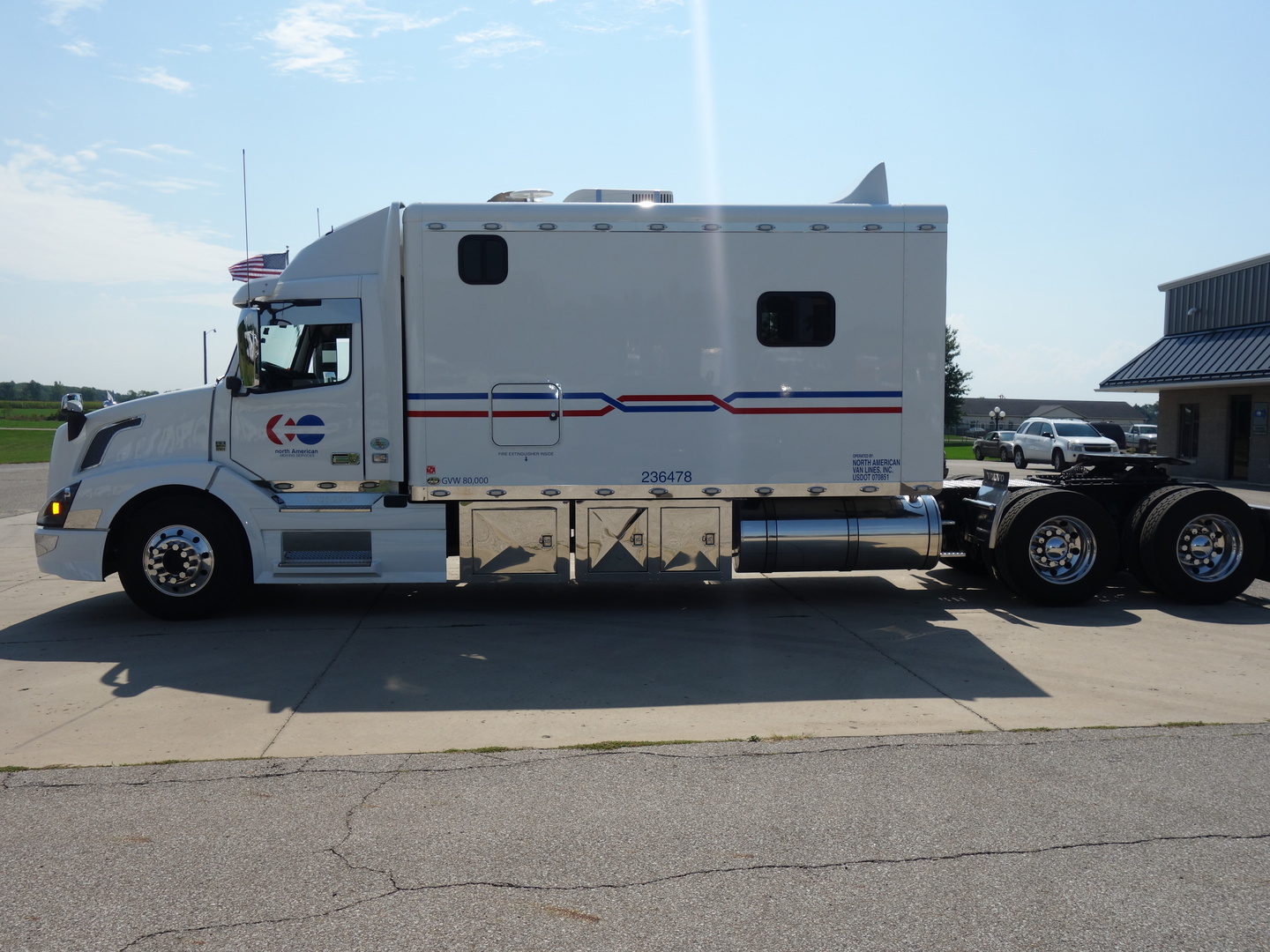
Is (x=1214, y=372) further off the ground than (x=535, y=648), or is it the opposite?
(x=1214, y=372)

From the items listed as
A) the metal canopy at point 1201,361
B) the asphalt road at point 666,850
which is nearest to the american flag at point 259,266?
the asphalt road at point 666,850

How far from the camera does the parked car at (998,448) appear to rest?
37847 mm

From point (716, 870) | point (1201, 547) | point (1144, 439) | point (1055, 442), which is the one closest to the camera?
point (716, 870)

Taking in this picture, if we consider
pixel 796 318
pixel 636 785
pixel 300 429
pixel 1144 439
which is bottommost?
pixel 636 785

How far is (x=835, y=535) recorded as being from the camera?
8.81 meters

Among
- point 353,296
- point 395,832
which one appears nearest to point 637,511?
point 353,296

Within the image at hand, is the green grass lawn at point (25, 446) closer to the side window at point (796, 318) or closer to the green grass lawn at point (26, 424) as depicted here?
the green grass lawn at point (26, 424)

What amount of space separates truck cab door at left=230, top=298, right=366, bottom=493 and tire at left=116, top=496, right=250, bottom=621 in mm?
597

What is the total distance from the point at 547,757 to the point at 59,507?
221 inches

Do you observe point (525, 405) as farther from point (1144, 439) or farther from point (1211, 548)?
point (1144, 439)

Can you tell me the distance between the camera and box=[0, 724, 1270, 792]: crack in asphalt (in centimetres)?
481

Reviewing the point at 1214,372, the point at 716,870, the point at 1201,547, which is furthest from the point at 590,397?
the point at 1214,372

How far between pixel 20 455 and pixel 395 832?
150ft

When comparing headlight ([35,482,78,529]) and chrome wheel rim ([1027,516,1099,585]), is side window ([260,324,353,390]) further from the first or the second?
chrome wheel rim ([1027,516,1099,585])
